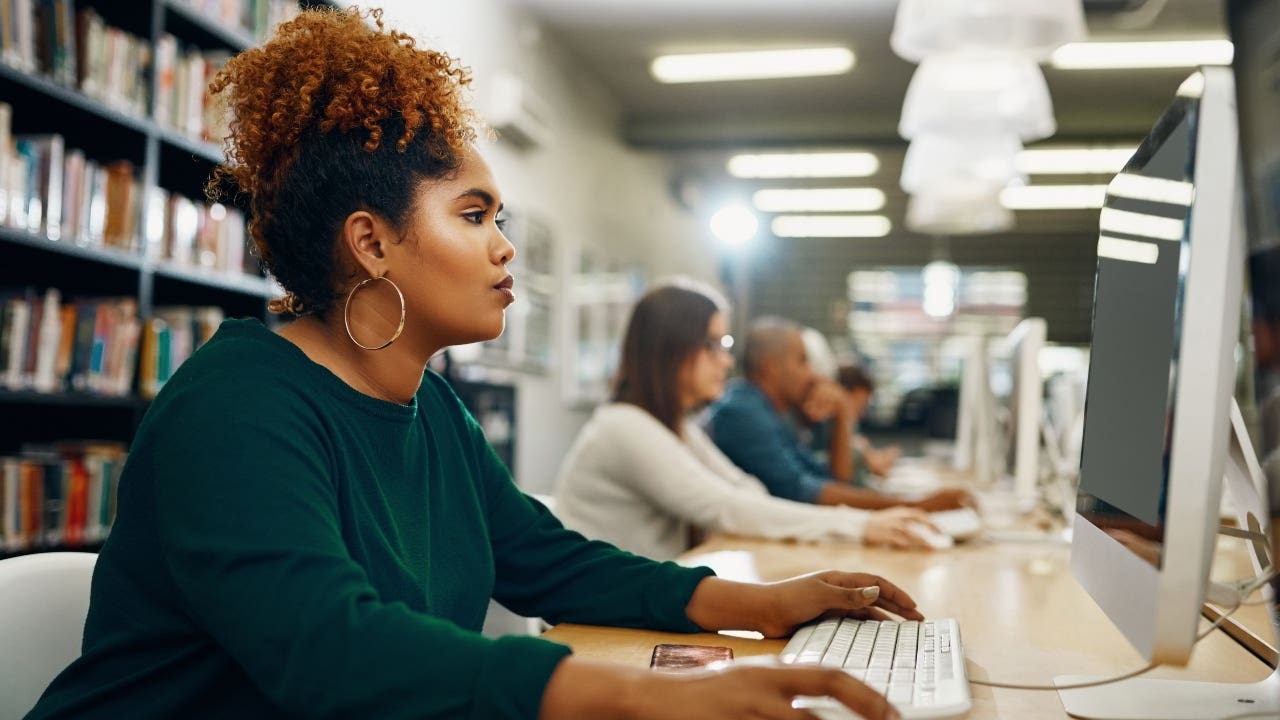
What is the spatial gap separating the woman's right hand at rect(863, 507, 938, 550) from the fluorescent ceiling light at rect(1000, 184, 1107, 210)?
25.9 feet

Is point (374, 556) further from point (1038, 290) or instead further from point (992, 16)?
point (1038, 290)

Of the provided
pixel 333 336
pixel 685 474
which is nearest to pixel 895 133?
pixel 685 474

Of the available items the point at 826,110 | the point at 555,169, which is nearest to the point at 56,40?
the point at 555,169

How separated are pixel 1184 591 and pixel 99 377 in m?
2.50

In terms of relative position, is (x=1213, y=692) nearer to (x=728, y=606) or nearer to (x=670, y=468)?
(x=728, y=606)

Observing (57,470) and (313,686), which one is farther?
(57,470)

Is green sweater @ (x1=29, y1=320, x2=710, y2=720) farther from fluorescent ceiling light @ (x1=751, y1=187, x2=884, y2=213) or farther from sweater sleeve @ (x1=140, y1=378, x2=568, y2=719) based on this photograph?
fluorescent ceiling light @ (x1=751, y1=187, x2=884, y2=213)

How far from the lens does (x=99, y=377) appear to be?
2559mm

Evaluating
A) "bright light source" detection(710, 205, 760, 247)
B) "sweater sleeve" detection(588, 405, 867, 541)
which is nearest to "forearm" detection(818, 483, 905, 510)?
"sweater sleeve" detection(588, 405, 867, 541)

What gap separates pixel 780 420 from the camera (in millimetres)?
3801

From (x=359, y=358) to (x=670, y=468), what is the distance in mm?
1261

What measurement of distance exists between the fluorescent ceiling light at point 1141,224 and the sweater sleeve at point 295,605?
547mm

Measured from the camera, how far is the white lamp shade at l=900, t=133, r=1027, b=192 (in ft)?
12.5

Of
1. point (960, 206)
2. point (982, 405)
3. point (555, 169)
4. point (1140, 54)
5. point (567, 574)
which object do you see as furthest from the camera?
point (555, 169)
